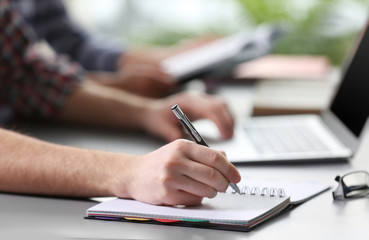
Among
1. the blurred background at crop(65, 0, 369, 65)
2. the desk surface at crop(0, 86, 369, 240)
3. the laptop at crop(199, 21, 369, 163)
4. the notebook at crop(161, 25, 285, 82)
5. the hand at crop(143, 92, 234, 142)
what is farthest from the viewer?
the blurred background at crop(65, 0, 369, 65)

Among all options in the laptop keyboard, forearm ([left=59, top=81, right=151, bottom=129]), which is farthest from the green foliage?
the laptop keyboard

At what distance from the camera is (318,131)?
1275mm

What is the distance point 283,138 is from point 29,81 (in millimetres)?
625

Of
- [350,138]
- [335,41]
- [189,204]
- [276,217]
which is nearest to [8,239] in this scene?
[189,204]

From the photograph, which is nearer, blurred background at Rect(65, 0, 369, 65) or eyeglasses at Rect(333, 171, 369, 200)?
eyeglasses at Rect(333, 171, 369, 200)

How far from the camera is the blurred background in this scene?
425 cm

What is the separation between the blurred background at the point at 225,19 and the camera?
425 centimetres

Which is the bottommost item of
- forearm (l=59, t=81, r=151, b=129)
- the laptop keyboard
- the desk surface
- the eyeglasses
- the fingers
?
the desk surface

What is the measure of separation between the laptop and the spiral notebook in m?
0.23

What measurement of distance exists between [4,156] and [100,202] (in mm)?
148

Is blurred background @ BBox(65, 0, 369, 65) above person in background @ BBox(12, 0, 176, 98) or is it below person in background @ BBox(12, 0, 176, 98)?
above

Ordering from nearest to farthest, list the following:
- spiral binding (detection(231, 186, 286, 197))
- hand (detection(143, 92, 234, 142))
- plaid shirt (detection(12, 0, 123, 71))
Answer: spiral binding (detection(231, 186, 286, 197)), hand (detection(143, 92, 234, 142)), plaid shirt (detection(12, 0, 123, 71))

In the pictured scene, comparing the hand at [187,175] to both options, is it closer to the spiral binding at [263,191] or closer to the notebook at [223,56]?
the spiral binding at [263,191]

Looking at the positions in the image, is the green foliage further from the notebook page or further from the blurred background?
the notebook page
